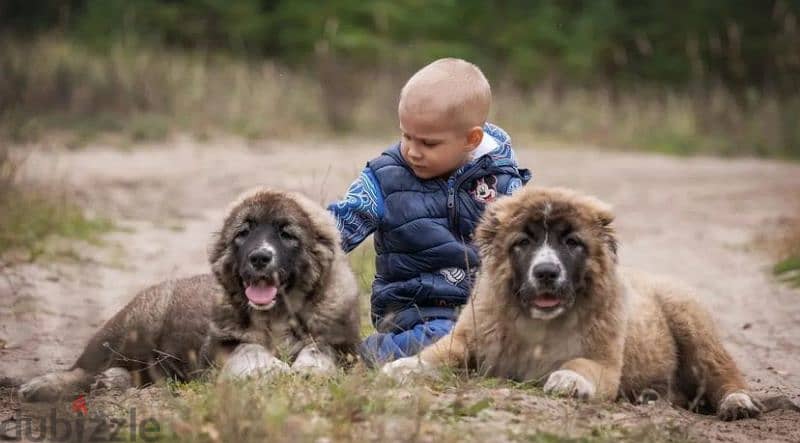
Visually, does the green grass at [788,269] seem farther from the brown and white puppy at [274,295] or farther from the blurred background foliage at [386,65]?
the blurred background foliage at [386,65]

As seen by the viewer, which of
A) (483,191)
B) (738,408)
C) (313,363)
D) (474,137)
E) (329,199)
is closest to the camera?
(313,363)

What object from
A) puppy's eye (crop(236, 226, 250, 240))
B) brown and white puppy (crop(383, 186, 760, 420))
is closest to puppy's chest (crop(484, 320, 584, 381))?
brown and white puppy (crop(383, 186, 760, 420))

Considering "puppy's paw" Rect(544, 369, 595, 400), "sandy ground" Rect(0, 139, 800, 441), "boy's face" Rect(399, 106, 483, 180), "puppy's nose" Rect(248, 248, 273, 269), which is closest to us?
"puppy's paw" Rect(544, 369, 595, 400)

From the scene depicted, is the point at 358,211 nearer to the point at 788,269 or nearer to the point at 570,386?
the point at 570,386

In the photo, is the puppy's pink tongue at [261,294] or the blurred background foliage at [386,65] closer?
the puppy's pink tongue at [261,294]

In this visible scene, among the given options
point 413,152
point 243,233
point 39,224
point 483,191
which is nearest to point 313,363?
point 243,233

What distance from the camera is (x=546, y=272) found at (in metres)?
5.79

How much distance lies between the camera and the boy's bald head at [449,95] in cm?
673

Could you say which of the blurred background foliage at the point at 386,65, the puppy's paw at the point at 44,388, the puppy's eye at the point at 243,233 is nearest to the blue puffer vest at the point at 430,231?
the puppy's eye at the point at 243,233

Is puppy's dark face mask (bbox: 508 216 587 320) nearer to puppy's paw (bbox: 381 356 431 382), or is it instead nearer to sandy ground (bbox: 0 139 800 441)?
puppy's paw (bbox: 381 356 431 382)

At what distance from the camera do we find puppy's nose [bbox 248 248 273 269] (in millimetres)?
6219

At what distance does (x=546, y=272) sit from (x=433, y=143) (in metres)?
1.37

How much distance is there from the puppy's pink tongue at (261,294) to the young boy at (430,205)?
2.41ft

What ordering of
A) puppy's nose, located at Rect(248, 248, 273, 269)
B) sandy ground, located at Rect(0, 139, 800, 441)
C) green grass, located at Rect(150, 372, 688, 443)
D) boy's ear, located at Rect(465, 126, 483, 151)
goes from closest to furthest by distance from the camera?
1. green grass, located at Rect(150, 372, 688, 443)
2. puppy's nose, located at Rect(248, 248, 273, 269)
3. boy's ear, located at Rect(465, 126, 483, 151)
4. sandy ground, located at Rect(0, 139, 800, 441)
